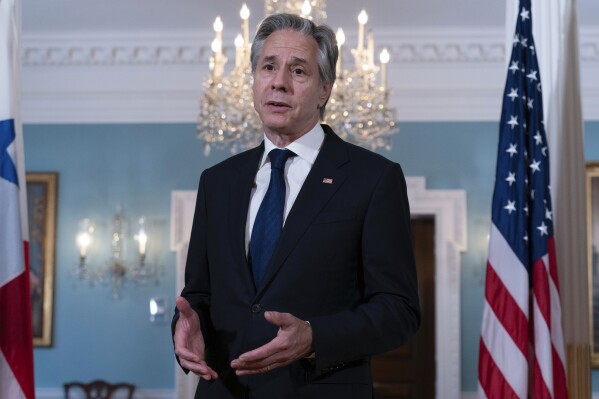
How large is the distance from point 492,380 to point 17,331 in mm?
1855

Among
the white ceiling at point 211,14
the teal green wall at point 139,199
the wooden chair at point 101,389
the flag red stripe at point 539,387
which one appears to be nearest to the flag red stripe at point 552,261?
the flag red stripe at point 539,387

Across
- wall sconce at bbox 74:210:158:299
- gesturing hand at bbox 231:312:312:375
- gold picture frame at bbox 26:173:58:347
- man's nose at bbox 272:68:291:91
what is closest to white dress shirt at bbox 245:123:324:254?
man's nose at bbox 272:68:291:91

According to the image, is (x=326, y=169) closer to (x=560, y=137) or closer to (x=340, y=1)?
(x=560, y=137)

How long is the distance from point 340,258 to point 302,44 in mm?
487

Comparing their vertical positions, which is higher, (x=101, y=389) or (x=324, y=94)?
(x=324, y=94)

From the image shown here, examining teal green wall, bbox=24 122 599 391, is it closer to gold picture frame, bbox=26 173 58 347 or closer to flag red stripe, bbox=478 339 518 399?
gold picture frame, bbox=26 173 58 347

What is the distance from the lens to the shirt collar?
186cm

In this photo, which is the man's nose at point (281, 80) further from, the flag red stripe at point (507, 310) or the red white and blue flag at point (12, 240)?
the flag red stripe at point (507, 310)

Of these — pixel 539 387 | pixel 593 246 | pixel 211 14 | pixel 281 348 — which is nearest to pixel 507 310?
pixel 539 387

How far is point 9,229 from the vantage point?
304 centimetres

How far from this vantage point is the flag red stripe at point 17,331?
2.99 metres

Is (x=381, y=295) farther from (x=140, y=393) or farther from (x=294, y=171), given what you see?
(x=140, y=393)

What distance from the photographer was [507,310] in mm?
3352

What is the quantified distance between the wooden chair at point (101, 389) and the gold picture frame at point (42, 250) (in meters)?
0.44
